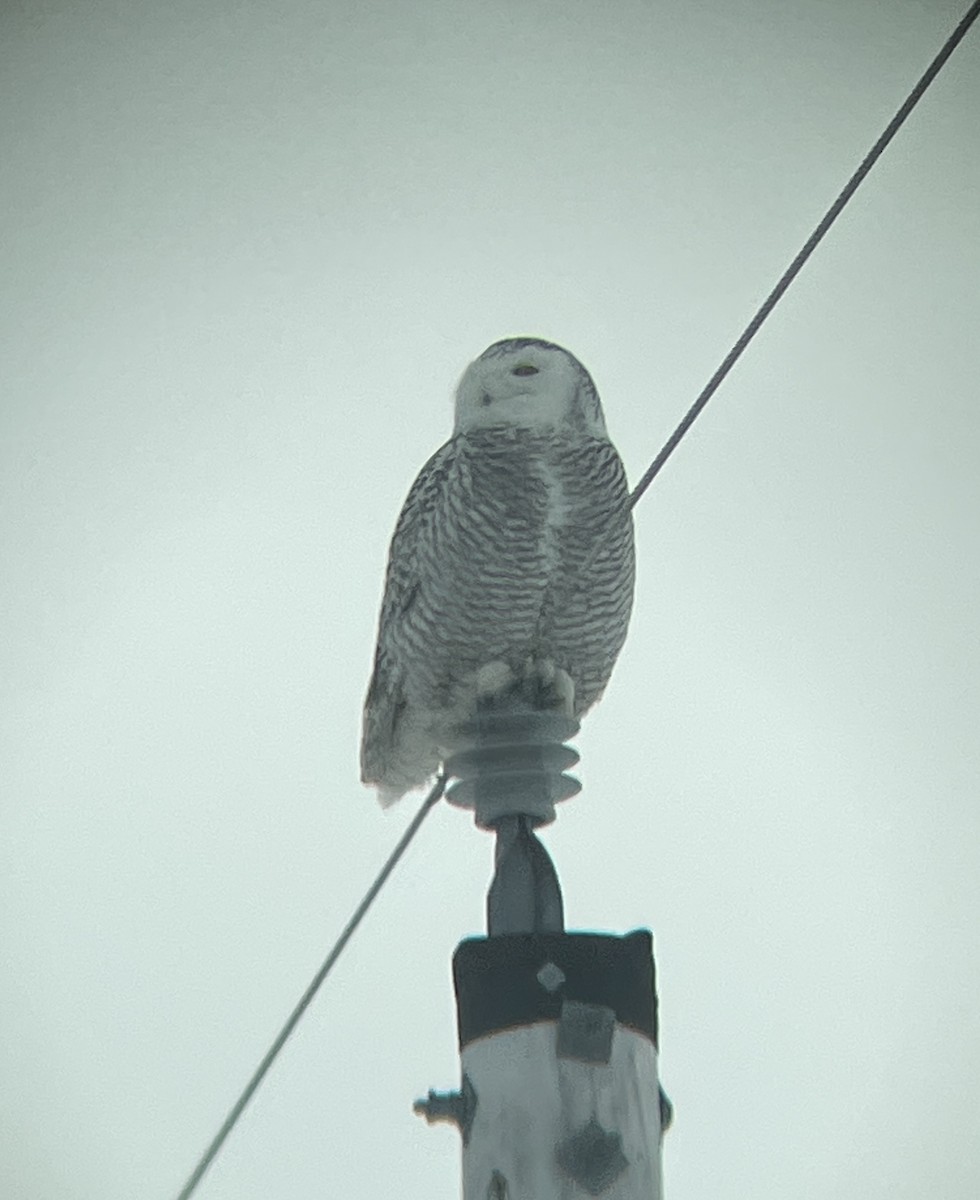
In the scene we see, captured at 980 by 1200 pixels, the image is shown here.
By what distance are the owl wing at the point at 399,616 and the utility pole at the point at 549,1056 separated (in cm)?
159

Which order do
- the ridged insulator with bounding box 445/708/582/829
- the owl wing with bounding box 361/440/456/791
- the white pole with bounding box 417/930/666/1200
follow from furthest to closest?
the owl wing with bounding box 361/440/456/791 → the ridged insulator with bounding box 445/708/582/829 → the white pole with bounding box 417/930/666/1200

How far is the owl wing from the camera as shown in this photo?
4609 millimetres

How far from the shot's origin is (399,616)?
466 cm

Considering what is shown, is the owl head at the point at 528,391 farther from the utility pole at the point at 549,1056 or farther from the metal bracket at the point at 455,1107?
the metal bracket at the point at 455,1107

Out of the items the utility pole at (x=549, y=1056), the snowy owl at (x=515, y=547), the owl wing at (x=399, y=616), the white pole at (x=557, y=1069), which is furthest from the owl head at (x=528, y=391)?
the white pole at (x=557, y=1069)

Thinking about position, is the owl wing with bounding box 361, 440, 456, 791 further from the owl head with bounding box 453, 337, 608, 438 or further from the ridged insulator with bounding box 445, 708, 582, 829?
the ridged insulator with bounding box 445, 708, 582, 829

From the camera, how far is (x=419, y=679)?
183 inches

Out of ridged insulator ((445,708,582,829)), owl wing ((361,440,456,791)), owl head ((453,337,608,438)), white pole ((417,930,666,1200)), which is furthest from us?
owl wing ((361,440,456,791))

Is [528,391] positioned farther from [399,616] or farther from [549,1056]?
[549,1056]

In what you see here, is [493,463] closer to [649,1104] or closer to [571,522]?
[571,522]

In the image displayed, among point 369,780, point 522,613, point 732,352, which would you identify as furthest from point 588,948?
point 369,780

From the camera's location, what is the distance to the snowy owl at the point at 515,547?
175 inches

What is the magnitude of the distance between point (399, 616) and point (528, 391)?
2.19ft

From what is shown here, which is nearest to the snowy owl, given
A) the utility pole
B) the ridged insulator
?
the ridged insulator
